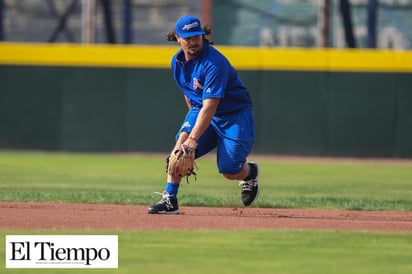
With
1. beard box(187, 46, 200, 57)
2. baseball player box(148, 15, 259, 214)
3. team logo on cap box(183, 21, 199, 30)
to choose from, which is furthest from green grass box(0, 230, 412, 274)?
team logo on cap box(183, 21, 199, 30)

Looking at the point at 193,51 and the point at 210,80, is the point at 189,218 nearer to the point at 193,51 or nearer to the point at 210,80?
the point at 210,80

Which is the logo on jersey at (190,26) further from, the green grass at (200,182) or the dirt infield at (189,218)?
the green grass at (200,182)

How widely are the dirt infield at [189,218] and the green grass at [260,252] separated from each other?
0.38m

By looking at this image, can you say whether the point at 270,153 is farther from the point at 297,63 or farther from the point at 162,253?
the point at 162,253

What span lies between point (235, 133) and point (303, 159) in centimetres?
1007

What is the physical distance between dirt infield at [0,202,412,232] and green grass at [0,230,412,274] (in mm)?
381

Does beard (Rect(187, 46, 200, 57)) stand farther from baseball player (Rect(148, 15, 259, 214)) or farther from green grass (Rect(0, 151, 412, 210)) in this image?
green grass (Rect(0, 151, 412, 210))

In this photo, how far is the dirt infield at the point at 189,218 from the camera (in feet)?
27.0

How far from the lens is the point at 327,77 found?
61.6ft

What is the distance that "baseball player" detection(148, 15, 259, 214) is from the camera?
861cm

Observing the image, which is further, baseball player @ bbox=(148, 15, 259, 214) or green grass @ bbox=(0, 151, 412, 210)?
green grass @ bbox=(0, 151, 412, 210)

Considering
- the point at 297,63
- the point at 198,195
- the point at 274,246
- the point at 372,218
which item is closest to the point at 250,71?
the point at 297,63

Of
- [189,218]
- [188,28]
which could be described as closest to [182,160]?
[189,218]

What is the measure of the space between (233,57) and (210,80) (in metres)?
10.3
